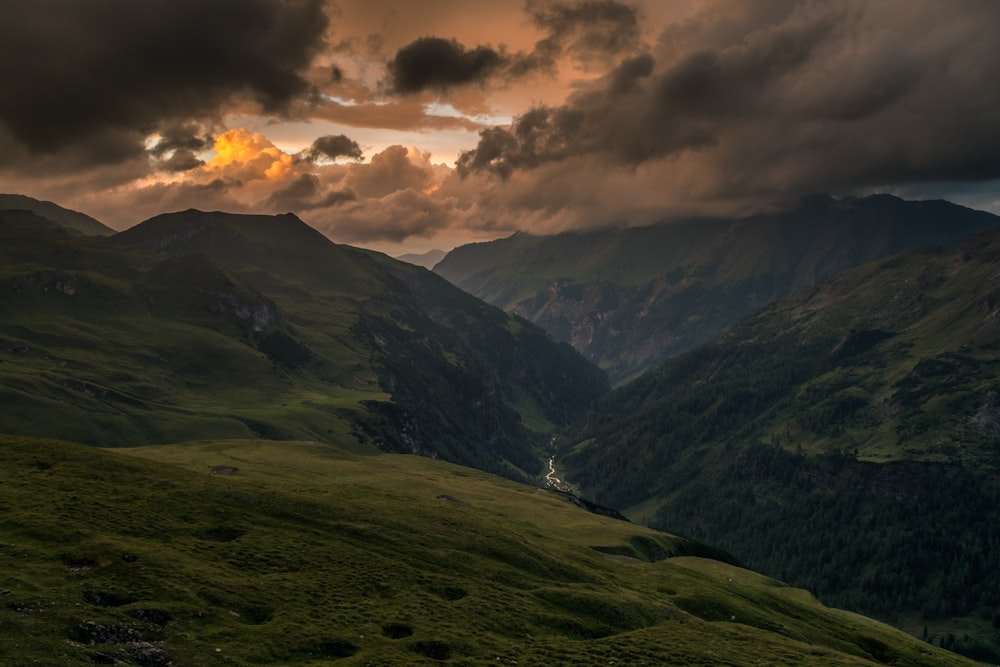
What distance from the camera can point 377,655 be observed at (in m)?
54.2

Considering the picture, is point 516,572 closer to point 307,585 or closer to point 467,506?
point 307,585

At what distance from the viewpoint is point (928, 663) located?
110m

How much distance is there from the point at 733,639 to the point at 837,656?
44.6 feet

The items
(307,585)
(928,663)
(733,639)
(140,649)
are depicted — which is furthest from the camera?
(928,663)

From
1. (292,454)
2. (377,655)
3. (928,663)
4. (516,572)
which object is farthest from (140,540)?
(292,454)

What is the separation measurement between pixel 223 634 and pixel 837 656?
67.2 metres

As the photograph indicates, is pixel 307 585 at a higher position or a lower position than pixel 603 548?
higher

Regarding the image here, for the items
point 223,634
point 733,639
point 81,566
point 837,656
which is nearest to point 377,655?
point 223,634

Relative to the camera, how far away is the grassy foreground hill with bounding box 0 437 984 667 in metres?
51.6

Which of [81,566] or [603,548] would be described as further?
[603,548]

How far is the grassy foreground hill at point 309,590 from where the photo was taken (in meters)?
51.6

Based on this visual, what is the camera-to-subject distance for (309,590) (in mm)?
65500

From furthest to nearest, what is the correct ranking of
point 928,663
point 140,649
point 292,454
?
point 292,454 < point 928,663 < point 140,649

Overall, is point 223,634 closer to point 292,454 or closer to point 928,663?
point 928,663
